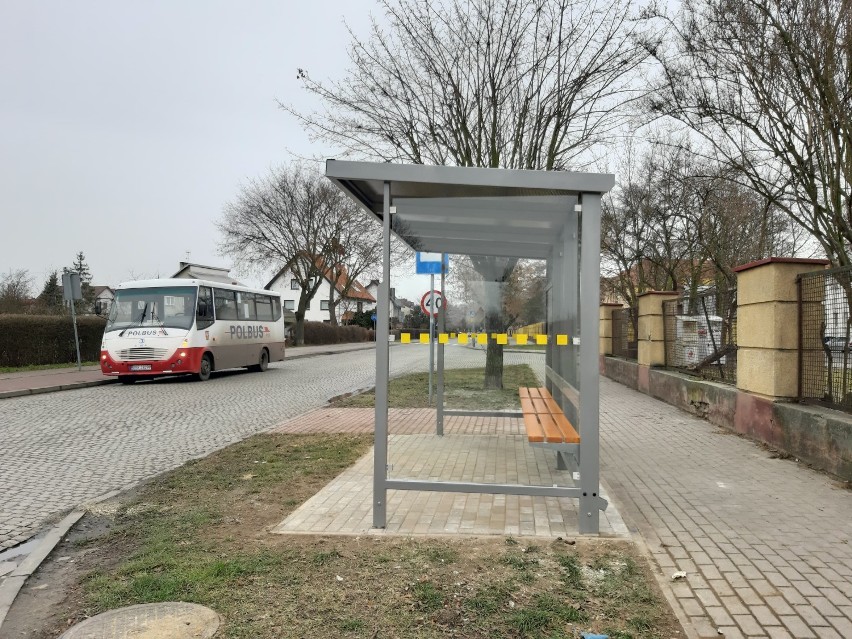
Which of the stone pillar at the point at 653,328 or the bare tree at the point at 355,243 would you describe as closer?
the stone pillar at the point at 653,328

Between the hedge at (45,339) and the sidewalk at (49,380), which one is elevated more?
the hedge at (45,339)

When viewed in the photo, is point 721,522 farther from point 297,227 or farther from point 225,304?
point 297,227

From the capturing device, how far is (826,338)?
6801 millimetres

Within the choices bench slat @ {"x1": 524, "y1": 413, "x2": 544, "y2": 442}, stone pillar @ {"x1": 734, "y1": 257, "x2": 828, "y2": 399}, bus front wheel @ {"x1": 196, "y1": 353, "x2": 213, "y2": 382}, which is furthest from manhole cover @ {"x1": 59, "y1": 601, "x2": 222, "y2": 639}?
bus front wheel @ {"x1": 196, "y1": 353, "x2": 213, "y2": 382}

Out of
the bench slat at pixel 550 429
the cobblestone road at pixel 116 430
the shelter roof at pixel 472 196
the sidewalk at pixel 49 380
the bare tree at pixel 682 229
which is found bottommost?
the cobblestone road at pixel 116 430

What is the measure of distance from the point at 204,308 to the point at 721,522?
1609cm

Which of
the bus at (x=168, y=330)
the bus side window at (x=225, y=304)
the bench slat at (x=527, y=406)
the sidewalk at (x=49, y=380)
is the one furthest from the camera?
the bus side window at (x=225, y=304)

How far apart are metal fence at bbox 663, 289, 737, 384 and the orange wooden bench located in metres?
4.02

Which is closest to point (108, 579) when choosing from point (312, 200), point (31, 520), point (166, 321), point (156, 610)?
point (156, 610)

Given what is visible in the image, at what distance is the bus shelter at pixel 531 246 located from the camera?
4.62 meters

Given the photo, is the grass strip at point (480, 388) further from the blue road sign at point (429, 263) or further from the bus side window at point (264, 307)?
A: the bus side window at point (264, 307)

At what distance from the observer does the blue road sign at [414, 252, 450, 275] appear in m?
7.57

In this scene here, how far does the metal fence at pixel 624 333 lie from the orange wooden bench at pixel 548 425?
9.76 meters

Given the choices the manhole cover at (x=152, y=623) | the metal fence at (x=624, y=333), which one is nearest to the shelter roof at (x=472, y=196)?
the manhole cover at (x=152, y=623)
